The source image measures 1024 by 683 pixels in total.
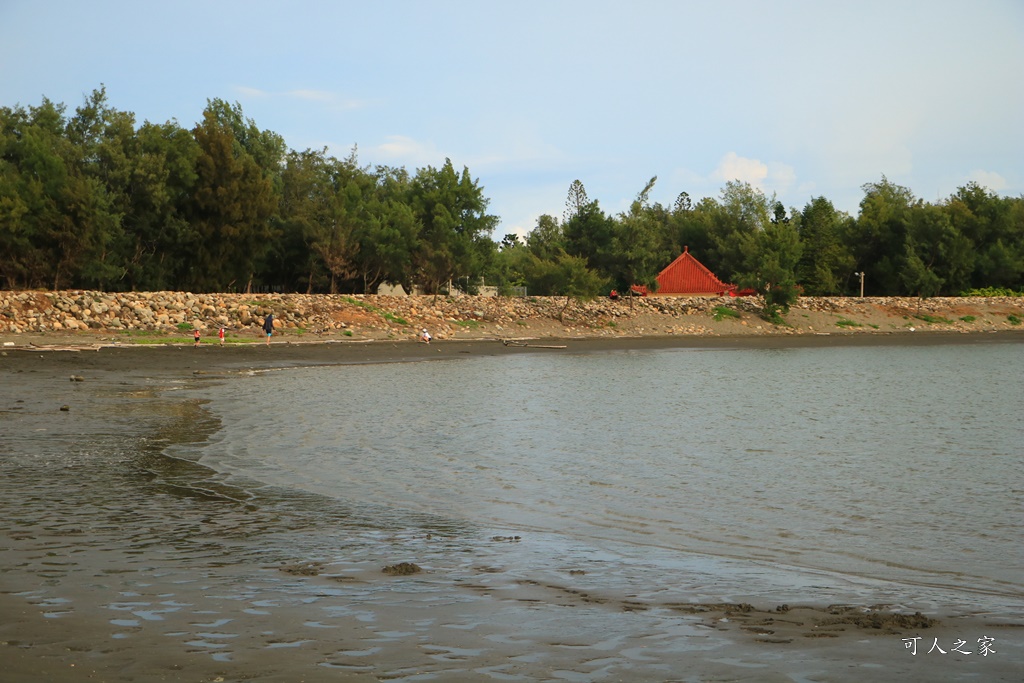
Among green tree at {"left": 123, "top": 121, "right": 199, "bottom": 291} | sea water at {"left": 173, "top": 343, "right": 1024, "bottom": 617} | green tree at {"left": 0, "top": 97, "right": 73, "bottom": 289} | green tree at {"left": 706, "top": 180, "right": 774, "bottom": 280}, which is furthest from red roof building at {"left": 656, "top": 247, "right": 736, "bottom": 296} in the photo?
sea water at {"left": 173, "top": 343, "right": 1024, "bottom": 617}

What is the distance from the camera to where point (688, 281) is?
85250 millimetres

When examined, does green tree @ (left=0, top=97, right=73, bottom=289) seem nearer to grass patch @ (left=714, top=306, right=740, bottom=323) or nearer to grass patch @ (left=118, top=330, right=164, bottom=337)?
grass patch @ (left=118, top=330, right=164, bottom=337)

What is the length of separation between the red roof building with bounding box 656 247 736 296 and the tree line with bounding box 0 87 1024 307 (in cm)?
481

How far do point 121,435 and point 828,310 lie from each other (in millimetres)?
67538

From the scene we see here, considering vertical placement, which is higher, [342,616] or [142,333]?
[142,333]

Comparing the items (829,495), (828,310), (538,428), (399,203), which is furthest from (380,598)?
(828,310)

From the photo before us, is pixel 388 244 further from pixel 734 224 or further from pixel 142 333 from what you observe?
pixel 734 224

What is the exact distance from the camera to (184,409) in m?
21.5

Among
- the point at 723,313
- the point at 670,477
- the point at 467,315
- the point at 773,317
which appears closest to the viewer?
the point at 670,477

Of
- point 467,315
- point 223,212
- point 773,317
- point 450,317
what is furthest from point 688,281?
point 223,212

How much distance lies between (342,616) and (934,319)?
8126cm

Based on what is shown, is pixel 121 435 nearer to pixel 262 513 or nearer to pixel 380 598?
pixel 262 513

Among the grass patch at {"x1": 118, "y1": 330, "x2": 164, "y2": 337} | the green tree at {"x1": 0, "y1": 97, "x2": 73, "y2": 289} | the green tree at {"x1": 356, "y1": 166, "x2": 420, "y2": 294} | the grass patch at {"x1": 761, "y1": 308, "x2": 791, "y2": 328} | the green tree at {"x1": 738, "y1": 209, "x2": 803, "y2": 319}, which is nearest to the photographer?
the grass patch at {"x1": 118, "y1": 330, "x2": 164, "y2": 337}

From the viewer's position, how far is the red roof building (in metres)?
84.7
